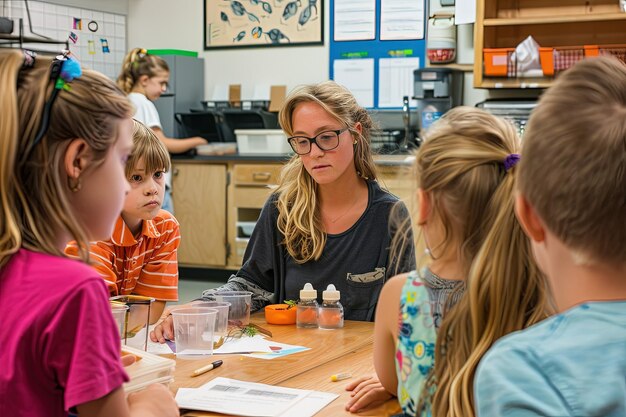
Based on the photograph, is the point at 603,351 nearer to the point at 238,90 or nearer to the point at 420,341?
the point at 420,341

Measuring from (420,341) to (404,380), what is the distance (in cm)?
7

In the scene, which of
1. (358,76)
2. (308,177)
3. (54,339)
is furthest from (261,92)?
(54,339)

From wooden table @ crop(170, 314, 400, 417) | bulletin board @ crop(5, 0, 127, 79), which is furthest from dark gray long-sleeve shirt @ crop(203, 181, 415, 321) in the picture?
bulletin board @ crop(5, 0, 127, 79)

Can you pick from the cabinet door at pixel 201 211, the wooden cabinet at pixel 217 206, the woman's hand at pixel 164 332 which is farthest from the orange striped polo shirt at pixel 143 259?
the cabinet door at pixel 201 211

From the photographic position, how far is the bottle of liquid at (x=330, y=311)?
77.6 inches

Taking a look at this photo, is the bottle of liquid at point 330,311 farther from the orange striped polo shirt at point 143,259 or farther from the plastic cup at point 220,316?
the orange striped polo shirt at point 143,259

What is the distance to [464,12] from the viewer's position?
5.25 metres

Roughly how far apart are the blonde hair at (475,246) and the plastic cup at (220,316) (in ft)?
2.12

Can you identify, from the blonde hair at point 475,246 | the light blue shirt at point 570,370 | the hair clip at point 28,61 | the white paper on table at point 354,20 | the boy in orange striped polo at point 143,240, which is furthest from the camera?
the white paper on table at point 354,20

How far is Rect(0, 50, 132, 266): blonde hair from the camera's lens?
1.06 m

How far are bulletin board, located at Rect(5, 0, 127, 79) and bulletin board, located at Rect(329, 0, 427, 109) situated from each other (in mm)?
1815

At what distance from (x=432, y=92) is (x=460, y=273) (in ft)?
13.4

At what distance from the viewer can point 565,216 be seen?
887mm

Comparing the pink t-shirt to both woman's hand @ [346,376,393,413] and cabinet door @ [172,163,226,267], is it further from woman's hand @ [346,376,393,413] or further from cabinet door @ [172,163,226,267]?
cabinet door @ [172,163,226,267]
